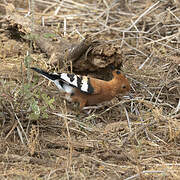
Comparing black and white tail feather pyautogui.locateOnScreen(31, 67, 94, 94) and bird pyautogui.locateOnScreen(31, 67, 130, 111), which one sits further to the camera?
bird pyautogui.locateOnScreen(31, 67, 130, 111)

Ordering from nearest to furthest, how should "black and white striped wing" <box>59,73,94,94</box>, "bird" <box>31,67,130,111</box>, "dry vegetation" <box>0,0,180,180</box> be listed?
"dry vegetation" <box>0,0,180,180</box> < "black and white striped wing" <box>59,73,94,94</box> < "bird" <box>31,67,130,111</box>

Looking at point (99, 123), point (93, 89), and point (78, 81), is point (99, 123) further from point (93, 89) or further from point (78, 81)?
point (78, 81)

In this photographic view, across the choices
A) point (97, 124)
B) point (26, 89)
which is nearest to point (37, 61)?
point (97, 124)

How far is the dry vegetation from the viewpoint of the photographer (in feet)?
13.3

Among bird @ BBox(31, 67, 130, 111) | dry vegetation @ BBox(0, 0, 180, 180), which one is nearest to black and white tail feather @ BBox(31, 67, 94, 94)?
bird @ BBox(31, 67, 130, 111)

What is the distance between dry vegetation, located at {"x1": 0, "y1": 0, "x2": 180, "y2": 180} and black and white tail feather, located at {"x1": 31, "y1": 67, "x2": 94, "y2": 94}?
0.53 feet

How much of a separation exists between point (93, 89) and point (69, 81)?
1.25 feet

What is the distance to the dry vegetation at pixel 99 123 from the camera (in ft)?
13.3

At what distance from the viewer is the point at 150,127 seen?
5055mm

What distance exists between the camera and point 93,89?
5492mm

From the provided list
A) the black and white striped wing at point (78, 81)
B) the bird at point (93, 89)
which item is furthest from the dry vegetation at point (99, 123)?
the black and white striped wing at point (78, 81)

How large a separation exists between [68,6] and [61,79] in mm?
4052

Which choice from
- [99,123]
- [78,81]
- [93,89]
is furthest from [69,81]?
[99,123]

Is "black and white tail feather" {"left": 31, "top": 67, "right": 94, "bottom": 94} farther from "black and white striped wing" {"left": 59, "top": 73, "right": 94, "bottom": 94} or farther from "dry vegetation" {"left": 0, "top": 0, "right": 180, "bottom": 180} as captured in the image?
"dry vegetation" {"left": 0, "top": 0, "right": 180, "bottom": 180}
